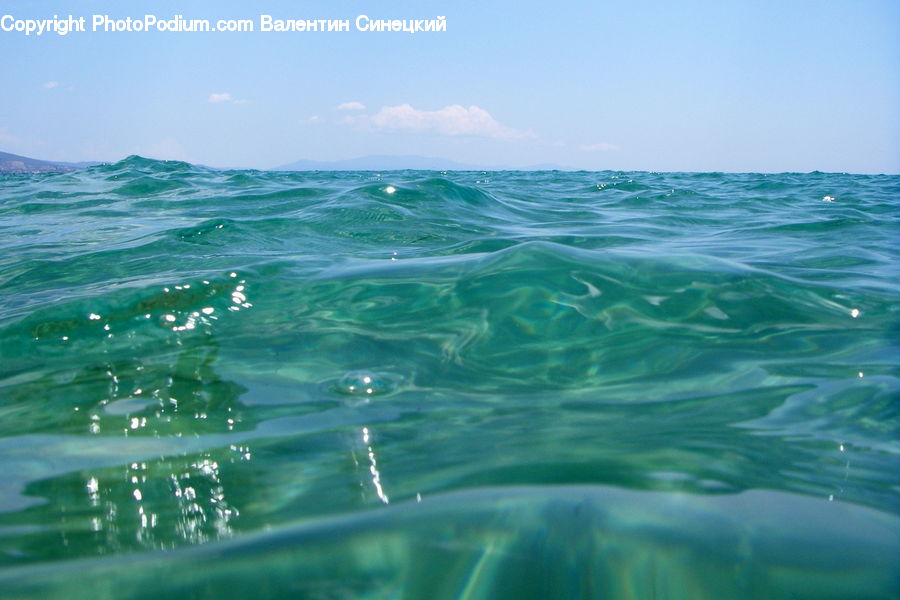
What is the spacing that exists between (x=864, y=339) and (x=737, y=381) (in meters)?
0.73

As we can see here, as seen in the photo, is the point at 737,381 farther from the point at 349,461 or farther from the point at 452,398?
the point at 349,461

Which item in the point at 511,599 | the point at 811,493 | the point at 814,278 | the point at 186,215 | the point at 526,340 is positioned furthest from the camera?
the point at 186,215

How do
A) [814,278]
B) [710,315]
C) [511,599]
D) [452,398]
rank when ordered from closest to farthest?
[511,599], [452,398], [710,315], [814,278]

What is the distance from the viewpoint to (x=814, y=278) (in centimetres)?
304

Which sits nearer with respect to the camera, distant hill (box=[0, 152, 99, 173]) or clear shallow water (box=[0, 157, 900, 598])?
clear shallow water (box=[0, 157, 900, 598])

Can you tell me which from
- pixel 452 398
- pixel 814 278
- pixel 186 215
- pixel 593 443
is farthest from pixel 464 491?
pixel 186 215

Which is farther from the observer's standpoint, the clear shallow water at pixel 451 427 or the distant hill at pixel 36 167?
the distant hill at pixel 36 167

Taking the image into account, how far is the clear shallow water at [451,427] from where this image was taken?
87 cm

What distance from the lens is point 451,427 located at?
4.78 feet

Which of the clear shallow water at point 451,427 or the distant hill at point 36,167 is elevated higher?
the distant hill at point 36,167

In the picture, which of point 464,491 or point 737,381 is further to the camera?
point 737,381

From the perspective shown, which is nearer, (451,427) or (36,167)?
(451,427)

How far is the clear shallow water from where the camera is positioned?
34.1 inches

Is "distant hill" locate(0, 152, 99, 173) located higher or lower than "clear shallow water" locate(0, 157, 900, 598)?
higher
